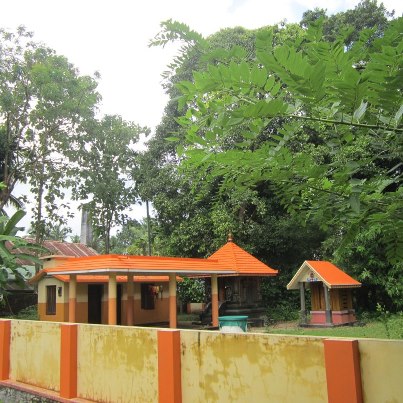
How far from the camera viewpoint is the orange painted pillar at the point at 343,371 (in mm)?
4020

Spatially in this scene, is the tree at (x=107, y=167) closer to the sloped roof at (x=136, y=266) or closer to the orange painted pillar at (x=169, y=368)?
the sloped roof at (x=136, y=266)

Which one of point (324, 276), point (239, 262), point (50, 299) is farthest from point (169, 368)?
point (50, 299)

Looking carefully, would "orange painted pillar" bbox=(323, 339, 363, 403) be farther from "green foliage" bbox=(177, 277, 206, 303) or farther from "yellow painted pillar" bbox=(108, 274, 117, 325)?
"green foliage" bbox=(177, 277, 206, 303)

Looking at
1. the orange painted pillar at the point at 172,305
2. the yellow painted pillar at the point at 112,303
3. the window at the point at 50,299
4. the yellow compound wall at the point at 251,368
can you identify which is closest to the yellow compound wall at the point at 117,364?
the yellow compound wall at the point at 251,368

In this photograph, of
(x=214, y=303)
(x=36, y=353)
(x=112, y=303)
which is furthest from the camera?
(x=214, y=303)

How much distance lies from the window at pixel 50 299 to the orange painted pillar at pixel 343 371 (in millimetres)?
17662

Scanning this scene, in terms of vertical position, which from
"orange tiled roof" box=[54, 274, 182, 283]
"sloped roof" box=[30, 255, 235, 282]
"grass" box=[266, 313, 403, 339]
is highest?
"sloped roof" box=[30, 255, 235, 282]

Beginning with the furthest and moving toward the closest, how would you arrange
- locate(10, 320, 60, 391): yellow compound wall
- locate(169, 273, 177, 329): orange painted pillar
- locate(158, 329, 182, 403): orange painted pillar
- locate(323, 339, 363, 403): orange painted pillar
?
locate(169, 273, 177, 329): orange painted pillar, locate(10, 320, 60, 391): yellow compound wall, locate(158, 329, 182, 403): orange painted pillar, locate(323, 339, 363, 403): orange painted pillar

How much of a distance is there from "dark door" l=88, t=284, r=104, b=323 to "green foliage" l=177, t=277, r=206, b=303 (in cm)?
564

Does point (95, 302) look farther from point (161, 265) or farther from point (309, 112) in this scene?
point (309, 112)

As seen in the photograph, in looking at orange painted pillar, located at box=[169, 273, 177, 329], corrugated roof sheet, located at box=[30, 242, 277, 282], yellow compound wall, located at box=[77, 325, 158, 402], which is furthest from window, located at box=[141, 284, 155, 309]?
yellow compound wall, located at box=[77, 325, 158, 402]

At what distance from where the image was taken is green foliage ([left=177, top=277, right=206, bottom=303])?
25.3 meters

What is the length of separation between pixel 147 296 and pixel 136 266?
7461 millimetres

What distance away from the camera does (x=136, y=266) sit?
1534 cm
